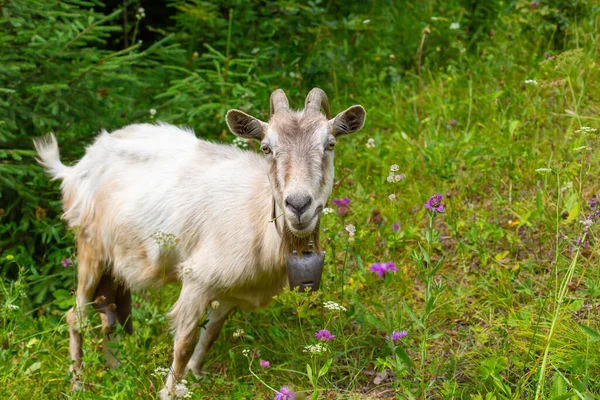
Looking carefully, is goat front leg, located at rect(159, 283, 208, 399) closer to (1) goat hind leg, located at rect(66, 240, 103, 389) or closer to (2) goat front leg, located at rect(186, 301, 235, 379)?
(2) goat front leg, located at rect(186, 301, 235, 379)

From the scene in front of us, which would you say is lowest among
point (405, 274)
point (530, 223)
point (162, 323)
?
point (162, 323)

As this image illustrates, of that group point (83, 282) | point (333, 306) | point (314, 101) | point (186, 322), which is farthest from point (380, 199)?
point (333, 306)

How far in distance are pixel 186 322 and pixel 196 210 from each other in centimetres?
68

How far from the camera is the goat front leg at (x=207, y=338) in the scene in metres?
4.71

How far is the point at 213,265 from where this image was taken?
4277 millimetres

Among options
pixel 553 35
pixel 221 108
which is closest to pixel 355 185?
pixel 221 108

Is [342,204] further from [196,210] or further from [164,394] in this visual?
[164,394]

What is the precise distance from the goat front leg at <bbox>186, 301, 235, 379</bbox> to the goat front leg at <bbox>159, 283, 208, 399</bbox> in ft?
1.07

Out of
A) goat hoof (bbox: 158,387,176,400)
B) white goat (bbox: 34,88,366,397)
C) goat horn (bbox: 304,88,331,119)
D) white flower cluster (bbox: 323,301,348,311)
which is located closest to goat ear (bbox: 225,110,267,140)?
white goat (bbox: 34,88,366,397)

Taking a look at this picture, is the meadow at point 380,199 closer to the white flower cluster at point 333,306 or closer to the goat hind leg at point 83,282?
the white flower cluster at point 333,306

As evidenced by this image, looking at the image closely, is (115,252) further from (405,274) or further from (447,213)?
(447,213)

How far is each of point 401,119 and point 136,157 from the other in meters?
2.48

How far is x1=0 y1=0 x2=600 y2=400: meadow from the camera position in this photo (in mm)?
3828

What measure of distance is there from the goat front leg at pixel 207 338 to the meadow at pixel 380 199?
115mm
